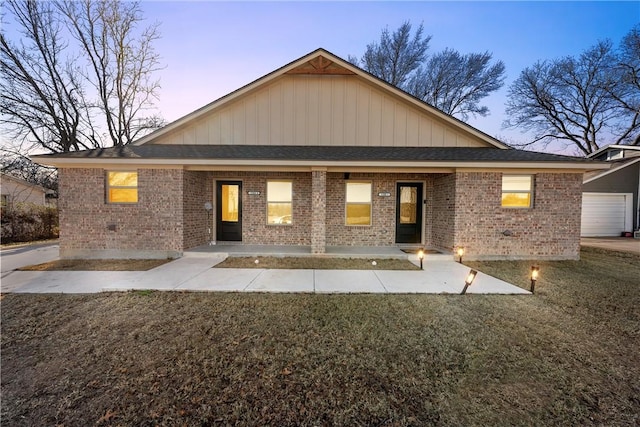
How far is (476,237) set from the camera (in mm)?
7527

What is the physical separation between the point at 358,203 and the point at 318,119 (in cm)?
322

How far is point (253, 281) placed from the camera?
5.27 m

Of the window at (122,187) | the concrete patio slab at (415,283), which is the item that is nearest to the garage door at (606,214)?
the concrete patio slab at (415,283)

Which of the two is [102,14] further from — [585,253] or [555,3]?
[585,253]

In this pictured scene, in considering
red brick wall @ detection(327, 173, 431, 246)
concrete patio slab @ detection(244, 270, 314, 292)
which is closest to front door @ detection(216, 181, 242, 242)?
red brick wall @ detection(327, 173, 431, 246)

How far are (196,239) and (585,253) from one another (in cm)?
1320

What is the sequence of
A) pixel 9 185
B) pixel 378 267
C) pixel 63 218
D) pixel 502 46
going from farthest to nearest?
pixel 502 46 → pixel 9 185 → pixel 63 218 → pixel 378 267

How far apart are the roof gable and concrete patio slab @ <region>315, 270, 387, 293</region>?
4640 mm

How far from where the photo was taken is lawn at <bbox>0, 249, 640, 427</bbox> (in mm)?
1977

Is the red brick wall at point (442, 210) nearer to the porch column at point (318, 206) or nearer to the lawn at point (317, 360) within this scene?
the lawn at point (317, 360)

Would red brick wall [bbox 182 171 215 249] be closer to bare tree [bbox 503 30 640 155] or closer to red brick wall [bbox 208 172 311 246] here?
red brick wall [bbox 208 172 311 246]

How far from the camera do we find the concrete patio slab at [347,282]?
4777 mm

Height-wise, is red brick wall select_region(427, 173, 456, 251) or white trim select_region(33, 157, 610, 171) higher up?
white trim select_region(33, 157, 610, 171)

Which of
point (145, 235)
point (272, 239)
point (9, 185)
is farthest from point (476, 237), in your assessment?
point (9, 185)
